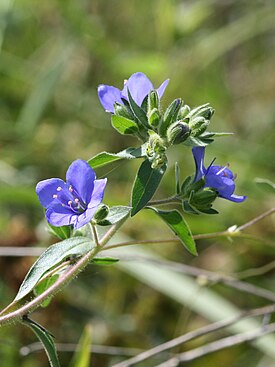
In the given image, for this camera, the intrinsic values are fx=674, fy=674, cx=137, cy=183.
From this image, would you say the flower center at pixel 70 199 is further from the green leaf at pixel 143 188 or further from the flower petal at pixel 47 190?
the green leaf at pixel 143 188

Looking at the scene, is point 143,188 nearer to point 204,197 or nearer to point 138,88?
point 204,197

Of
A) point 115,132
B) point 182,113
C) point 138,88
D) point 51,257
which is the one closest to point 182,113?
point 182,113

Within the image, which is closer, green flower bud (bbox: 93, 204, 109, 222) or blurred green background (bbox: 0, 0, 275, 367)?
green flower bud (bbox: 93, 204, 109, 222)

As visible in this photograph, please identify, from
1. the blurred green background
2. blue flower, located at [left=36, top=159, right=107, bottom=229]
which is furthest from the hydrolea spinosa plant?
the blurred green background

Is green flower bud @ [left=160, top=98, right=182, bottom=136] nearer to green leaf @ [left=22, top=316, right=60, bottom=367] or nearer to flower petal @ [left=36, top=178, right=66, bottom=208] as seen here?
flower petal @ [left=36, top=178, right=66, bottom=208]

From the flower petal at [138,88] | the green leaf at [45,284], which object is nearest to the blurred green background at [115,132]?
the green leaf at [45,284]

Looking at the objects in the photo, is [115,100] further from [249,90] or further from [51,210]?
[249,90]

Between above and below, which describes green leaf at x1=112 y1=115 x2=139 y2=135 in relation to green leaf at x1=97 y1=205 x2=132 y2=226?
above
